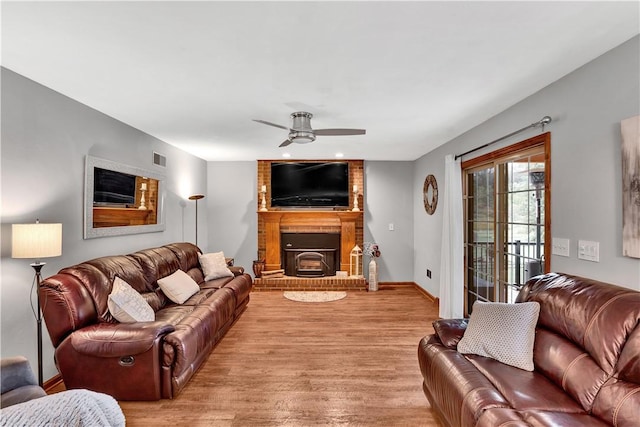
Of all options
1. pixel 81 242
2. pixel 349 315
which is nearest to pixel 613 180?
pixel 349 315

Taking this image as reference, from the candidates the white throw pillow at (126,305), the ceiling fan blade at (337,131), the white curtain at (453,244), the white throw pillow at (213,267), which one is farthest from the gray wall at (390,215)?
the white throw pillow at (126,305)

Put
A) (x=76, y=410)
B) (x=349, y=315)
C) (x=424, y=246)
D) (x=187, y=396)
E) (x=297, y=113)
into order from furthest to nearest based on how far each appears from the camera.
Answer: (x=424, y=246) → (x=349, y=315) → (x=297, y=113) → (x=187, y=396) → (x=76, y=410)

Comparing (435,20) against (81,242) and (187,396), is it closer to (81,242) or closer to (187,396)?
(187,396)

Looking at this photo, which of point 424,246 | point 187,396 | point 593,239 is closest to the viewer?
point 593,239

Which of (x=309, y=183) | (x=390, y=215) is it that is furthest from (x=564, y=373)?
(x=309, y=183)

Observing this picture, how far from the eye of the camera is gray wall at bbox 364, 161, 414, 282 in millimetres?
6426

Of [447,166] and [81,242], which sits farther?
[447,166]

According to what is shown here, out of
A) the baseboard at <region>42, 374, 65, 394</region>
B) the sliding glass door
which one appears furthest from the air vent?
the sliding glass door

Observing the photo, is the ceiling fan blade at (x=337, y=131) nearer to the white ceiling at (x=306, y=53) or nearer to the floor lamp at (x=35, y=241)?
the white ceiling at (x=306, y=53)

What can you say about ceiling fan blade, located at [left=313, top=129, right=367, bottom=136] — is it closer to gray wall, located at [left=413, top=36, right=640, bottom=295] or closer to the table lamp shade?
gray wall, located at [left=413, top=36, right=640, bottom=295]

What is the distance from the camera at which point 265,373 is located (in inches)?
116

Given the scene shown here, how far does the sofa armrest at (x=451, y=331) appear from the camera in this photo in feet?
7.66

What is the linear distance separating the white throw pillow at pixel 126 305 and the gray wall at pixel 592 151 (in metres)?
3.46

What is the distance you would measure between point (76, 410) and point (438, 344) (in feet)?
7.08
